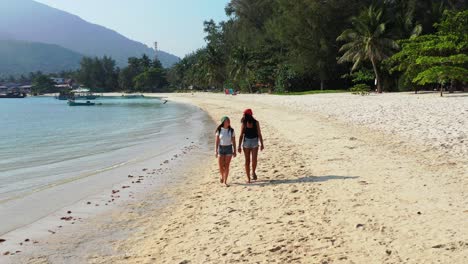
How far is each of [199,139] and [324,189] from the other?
1327 cm

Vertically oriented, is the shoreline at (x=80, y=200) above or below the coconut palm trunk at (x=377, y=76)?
below

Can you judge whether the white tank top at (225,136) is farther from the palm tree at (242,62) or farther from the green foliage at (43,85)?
the green foliage at (43,85)

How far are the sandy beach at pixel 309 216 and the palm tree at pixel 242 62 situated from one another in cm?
6201

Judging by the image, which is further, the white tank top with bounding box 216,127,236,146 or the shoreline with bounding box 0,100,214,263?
the white tank top with bounding box 216,127,236,146

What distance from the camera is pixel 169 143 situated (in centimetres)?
2019

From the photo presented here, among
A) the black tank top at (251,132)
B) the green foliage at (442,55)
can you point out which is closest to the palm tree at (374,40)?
the green foliage at (442,55)

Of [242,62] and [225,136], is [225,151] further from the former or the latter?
[242,62]

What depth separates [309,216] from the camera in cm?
676

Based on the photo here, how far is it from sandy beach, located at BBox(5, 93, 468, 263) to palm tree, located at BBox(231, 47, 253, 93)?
203 feet

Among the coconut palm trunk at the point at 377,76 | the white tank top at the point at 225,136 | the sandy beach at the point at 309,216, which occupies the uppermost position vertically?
the coconut palm trunk at the point at 377,76

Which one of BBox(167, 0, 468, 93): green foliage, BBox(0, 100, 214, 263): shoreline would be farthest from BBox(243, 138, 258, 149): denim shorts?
BBox(167, 0, 468, 93): green foliage

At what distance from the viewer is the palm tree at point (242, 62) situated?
73581 millimetres

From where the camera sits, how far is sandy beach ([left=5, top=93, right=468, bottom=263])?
5387 mm

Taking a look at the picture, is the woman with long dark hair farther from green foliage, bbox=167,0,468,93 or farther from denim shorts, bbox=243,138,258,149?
green foliage, bbox=167,0,468,93
